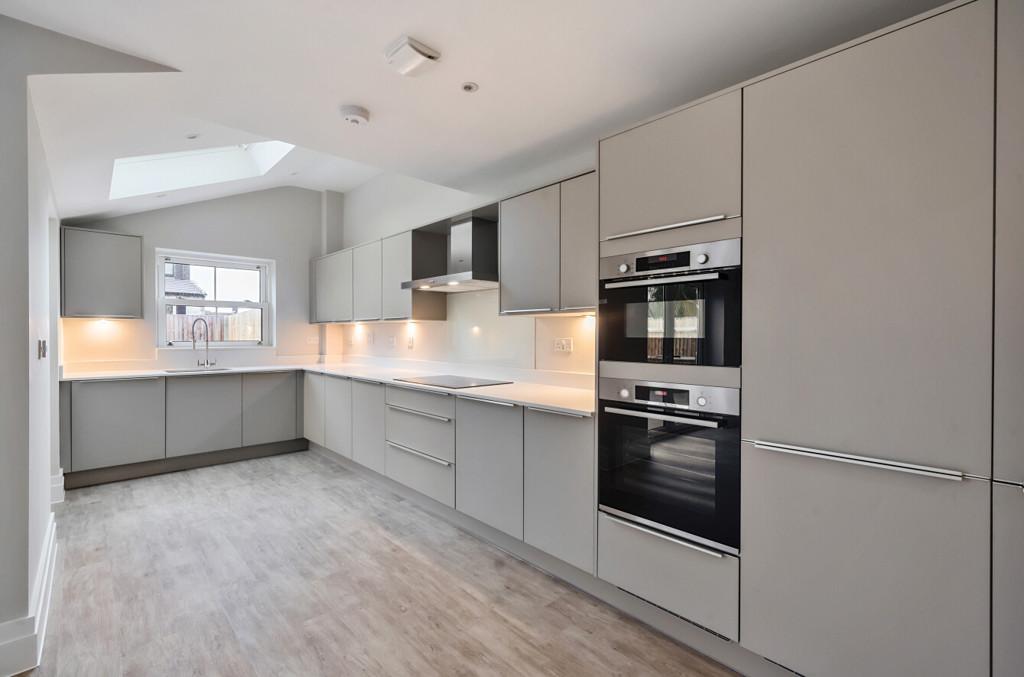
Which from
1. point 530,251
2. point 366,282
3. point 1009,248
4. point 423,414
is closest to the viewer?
point 1009,248

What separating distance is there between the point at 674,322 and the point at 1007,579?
3.76 feet

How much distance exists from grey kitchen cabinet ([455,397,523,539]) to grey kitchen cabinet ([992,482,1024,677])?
1.80 metres

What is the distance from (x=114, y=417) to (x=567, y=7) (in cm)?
455

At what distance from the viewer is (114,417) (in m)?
3.97

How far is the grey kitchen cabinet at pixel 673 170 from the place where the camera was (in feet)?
5.73

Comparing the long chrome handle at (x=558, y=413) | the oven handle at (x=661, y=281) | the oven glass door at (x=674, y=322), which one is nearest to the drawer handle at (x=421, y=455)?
the long chrome handle at (x=558, y=413)

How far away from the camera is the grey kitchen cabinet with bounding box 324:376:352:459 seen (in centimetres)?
425

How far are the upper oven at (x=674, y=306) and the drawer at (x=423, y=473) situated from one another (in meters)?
1.49

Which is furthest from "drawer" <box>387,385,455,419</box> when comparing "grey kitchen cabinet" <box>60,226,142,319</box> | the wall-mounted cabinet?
"grey kitchen cabinet" <box>60,226,142,319</box>

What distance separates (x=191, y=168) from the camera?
4.35m

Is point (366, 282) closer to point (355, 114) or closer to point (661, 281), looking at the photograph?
point (355, 114)

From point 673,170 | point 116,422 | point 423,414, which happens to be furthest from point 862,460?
point 116,422

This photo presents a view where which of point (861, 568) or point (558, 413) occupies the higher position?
point (558, 413)

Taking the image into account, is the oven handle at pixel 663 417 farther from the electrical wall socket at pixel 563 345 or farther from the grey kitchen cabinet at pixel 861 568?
the electrical wall socket at pixel 563 345
